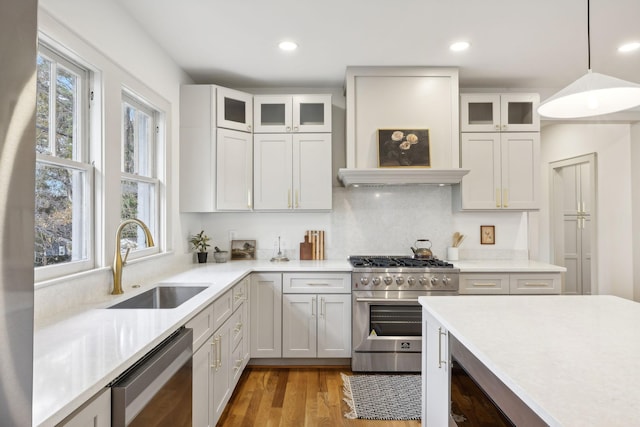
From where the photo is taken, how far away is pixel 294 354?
9.96ft

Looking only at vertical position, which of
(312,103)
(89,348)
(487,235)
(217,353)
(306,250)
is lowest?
(217,353)

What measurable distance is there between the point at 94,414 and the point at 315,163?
2.64 meters

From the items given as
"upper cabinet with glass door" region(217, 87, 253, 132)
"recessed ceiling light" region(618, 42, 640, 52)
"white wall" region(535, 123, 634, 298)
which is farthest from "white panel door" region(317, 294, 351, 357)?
"recessed ceiling light" region(618, 42, 640, 52)

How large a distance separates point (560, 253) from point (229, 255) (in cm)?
445

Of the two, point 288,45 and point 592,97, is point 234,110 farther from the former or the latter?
point 592,97

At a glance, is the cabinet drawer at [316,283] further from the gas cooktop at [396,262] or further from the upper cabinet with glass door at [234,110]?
the upper cabinet with glass door at [234,110]

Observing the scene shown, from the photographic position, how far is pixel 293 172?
3.33 m

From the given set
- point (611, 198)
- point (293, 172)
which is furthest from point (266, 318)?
point (611, 198)

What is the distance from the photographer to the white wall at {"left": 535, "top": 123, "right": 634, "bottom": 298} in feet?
13.2

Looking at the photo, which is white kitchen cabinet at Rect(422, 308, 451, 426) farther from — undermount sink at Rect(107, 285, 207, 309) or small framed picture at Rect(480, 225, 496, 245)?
small framed picture at Rect(480, 225, 496, 245)

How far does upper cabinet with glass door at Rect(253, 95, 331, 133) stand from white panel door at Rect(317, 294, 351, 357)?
61.9 inches

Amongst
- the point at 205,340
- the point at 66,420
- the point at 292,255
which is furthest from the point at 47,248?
the point at 292,255

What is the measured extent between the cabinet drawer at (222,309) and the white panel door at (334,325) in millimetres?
918

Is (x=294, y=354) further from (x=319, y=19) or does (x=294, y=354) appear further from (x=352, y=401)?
(x=319, y=19)
